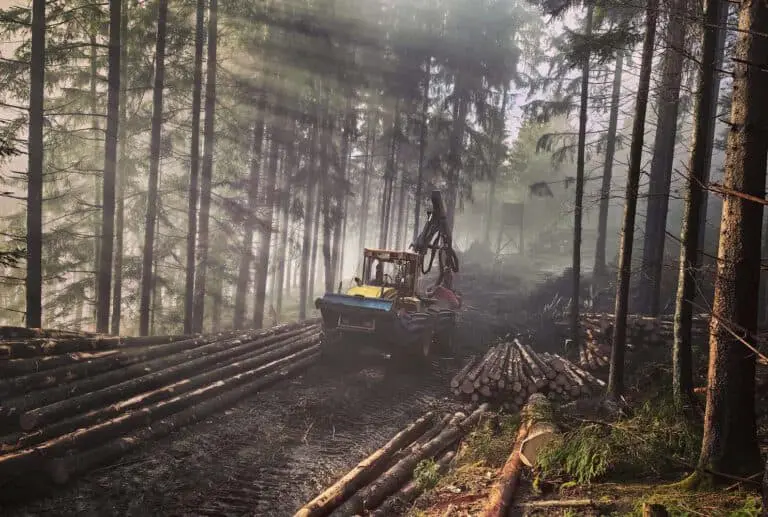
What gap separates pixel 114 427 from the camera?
22.7 feet

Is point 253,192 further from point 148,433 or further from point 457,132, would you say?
point 457,132

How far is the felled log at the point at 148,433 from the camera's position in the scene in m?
5.85

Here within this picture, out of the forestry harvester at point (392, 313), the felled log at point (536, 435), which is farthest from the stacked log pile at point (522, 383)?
the felled log at point (536, 435)

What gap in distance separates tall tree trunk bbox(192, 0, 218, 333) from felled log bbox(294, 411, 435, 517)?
11386mm

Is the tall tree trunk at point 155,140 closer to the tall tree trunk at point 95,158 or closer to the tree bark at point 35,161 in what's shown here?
the tall tree trunk at point 95,158

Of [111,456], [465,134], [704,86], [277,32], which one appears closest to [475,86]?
[465,134]

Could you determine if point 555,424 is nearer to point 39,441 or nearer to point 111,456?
point 111,456

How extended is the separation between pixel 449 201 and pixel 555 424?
72.2 ft

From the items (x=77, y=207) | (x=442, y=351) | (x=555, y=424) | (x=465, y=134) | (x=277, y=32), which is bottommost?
(x=442, y=351)

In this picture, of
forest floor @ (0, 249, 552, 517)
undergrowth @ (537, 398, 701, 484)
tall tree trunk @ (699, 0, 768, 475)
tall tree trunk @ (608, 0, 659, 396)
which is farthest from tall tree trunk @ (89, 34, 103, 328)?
tall tree trunk @ (699, 0, 768, 475)

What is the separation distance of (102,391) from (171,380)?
5.14 ft

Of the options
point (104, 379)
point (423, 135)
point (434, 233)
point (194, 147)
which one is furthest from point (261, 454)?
point (423, 135)

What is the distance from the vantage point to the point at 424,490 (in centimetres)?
585

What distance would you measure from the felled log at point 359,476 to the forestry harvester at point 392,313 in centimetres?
344
